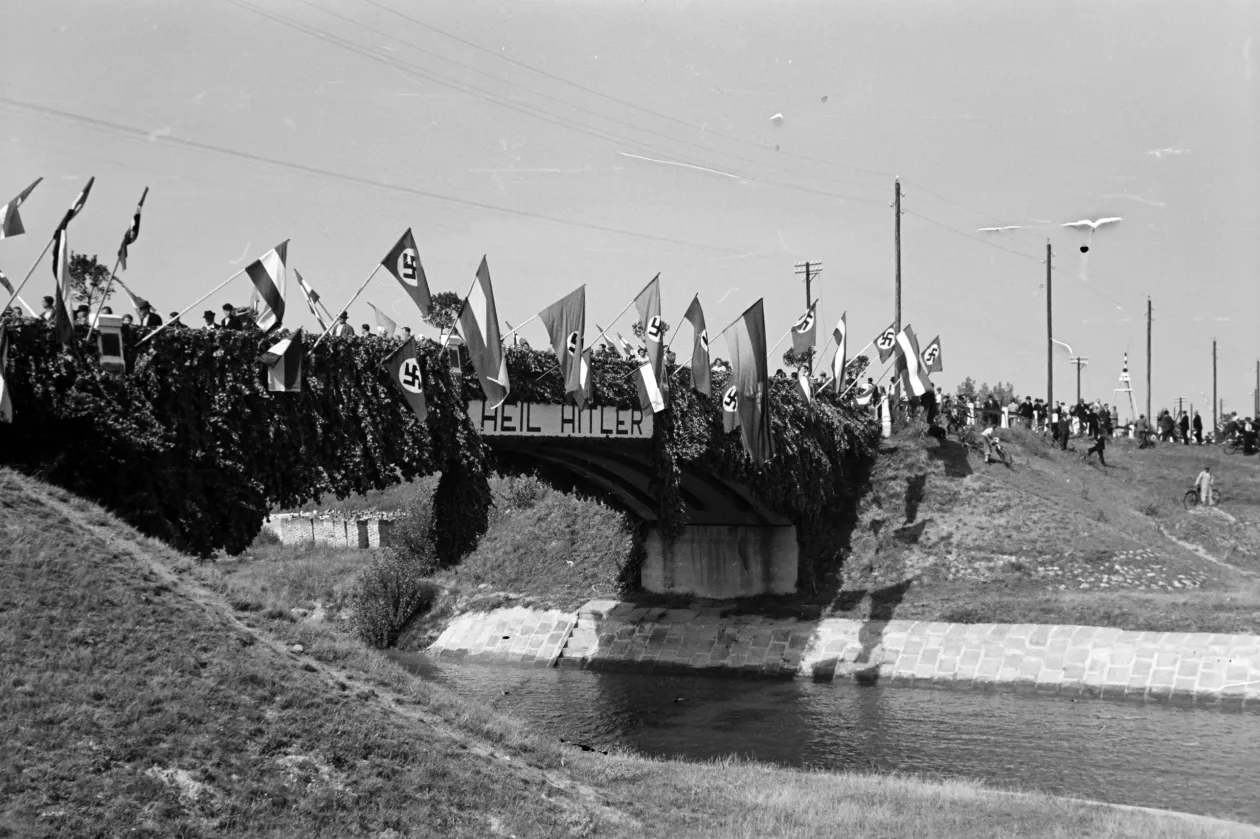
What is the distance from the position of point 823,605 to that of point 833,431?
541 centimetres

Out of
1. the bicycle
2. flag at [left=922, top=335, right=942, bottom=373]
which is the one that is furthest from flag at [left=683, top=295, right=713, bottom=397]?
the bicycle

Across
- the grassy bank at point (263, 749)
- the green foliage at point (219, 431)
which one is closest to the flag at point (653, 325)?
the green foliage at point (219, 431)

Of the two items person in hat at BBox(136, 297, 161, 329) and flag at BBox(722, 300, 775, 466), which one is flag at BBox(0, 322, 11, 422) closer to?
person in hat at BBox(136, 297, 161, 329)

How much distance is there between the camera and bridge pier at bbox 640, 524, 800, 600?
40.8m

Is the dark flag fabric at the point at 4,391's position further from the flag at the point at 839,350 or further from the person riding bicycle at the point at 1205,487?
the person riding bicycle at the point at 1205,487

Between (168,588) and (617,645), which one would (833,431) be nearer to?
(617,645)

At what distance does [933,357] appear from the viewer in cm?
4050

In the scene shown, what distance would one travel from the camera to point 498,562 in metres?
45.4

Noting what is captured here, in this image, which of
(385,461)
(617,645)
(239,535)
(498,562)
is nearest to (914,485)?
(617,645)

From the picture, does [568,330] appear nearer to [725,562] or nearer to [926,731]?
[926,731]

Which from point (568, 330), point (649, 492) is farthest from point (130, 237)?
point (649, 492)

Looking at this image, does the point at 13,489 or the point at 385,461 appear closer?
the point at 13,489

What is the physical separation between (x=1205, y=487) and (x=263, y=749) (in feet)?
147

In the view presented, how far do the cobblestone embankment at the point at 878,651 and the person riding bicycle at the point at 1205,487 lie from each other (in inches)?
781
